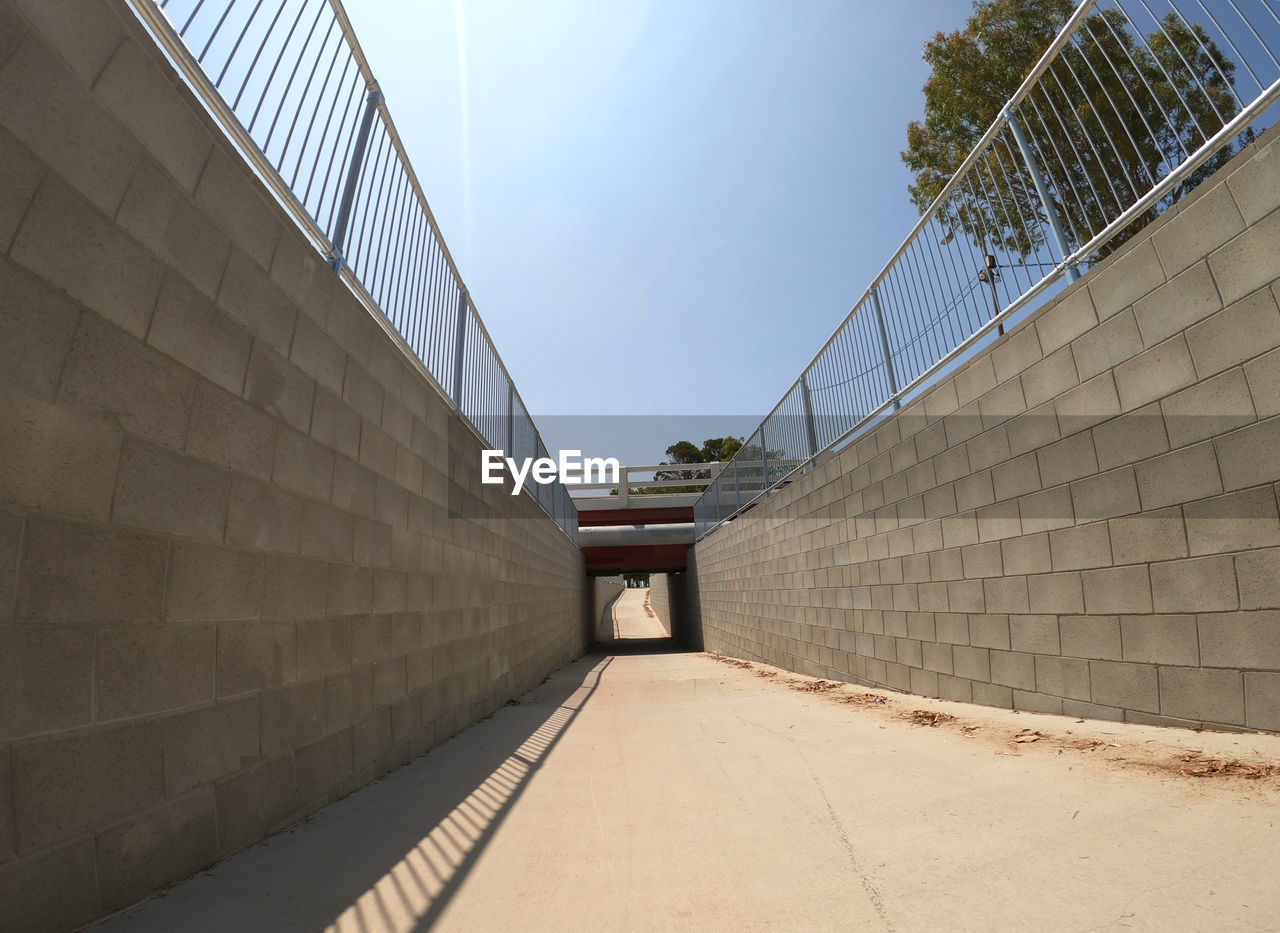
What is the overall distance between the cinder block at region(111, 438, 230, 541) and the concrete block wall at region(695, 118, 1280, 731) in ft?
14.0

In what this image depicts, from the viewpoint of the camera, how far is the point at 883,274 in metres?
6.67

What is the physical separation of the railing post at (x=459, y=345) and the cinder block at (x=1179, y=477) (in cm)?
520

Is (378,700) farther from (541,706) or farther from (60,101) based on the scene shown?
(541,706)

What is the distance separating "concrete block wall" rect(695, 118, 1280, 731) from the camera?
9.46 feet

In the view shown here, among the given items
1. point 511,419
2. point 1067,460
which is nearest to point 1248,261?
point 1067,460

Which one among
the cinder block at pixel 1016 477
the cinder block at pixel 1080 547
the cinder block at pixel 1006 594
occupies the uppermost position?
the cinder block at pixel 1016 477

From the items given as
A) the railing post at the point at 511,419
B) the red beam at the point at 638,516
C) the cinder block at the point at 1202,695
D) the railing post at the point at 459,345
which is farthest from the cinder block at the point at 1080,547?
the red beam at the point at 638,516

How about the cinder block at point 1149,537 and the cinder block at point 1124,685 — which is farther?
the cinder block at point 1124,685

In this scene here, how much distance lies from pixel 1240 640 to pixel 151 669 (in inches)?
171

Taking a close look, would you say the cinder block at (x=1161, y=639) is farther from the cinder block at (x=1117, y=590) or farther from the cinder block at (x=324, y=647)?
the cinder block at (x=324, y=647)

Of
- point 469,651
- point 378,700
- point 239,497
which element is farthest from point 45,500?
point 469,651

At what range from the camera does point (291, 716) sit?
2.98 meters

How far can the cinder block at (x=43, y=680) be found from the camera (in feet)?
5.53

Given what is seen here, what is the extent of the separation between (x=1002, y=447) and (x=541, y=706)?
17.7 ft
